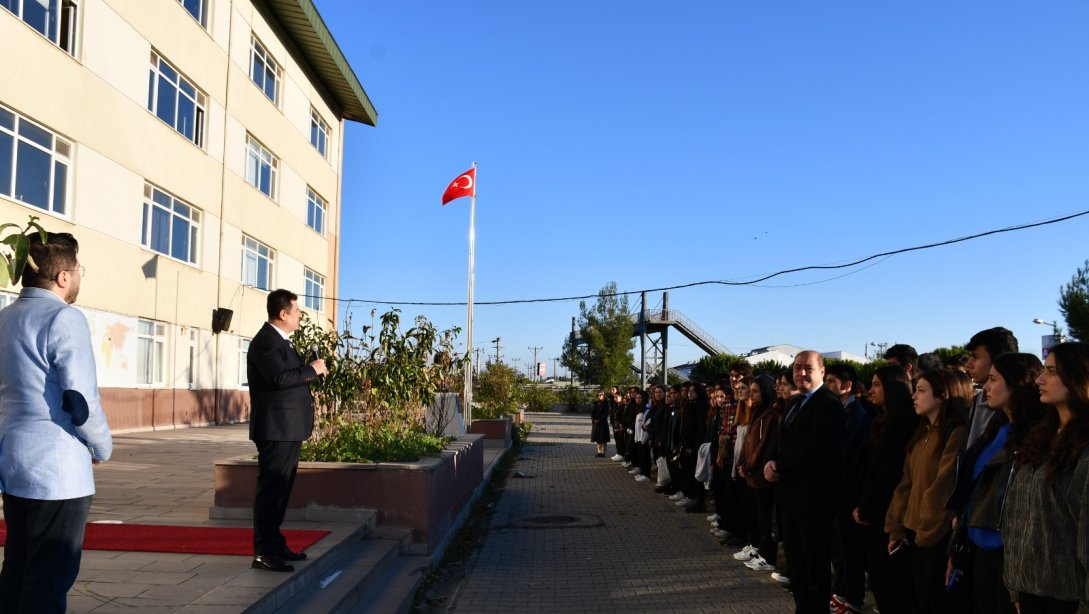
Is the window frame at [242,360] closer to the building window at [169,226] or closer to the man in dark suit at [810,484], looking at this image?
the building window at [169,226]

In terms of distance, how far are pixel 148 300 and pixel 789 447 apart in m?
17.8

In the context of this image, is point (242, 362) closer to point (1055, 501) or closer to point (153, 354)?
point (153, 354)

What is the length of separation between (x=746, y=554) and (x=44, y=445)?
6.66m

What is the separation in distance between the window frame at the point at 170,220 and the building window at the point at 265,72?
5826 millimetres

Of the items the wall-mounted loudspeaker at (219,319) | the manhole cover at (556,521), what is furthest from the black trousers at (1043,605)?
the wall-mounted loudspeaker at (219,319)

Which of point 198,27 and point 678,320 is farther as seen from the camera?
point 678,320

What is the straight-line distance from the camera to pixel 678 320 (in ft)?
164

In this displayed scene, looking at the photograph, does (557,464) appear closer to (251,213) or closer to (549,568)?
(549,568)

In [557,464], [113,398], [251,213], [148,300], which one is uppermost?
[251,213]

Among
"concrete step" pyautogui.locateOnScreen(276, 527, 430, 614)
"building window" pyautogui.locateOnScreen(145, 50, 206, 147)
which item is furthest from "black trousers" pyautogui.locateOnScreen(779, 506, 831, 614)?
"building window" pyautogui.locateOnScreen(145, 50, 206, 147)

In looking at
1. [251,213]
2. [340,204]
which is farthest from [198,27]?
[340,204]

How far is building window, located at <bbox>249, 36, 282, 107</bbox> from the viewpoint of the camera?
26797mm

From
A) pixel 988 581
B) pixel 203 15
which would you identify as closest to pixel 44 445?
pixel 988 581

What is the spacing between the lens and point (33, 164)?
1573 cm
